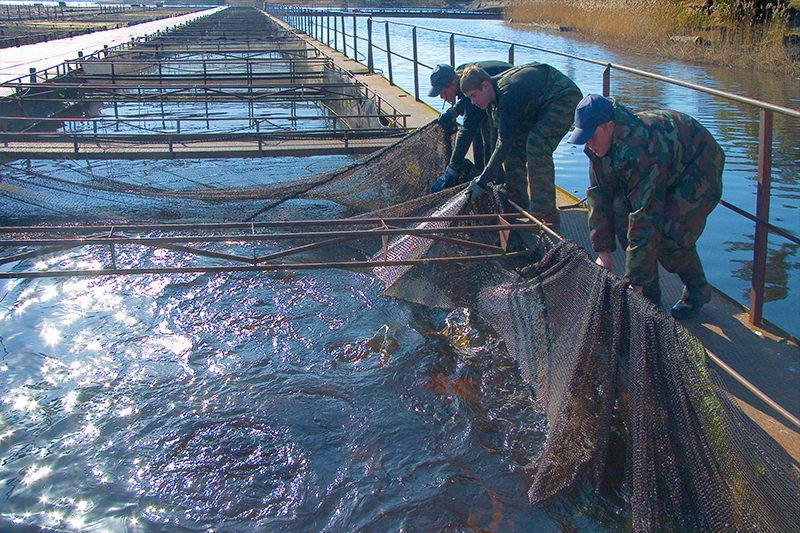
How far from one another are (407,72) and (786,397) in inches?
740

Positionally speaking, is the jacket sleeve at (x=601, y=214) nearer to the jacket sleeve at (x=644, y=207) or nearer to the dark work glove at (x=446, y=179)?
the jacket sleeve at (x=644, y=207)

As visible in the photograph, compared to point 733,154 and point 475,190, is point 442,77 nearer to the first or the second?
point 475,190

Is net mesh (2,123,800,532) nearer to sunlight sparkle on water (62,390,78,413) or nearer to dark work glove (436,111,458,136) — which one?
dark work glove (436,111,458,136)

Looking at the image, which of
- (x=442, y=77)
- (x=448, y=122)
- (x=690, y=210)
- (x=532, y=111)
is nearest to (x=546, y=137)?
(x=532, y=111)

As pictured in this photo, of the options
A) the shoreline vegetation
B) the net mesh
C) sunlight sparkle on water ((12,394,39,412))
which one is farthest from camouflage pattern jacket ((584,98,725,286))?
the shoreline vegetation

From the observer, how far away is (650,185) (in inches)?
118

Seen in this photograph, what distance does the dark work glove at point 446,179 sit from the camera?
5289 millimetres

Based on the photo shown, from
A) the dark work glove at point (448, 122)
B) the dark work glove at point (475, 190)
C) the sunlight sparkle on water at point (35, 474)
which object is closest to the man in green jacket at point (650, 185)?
the dark work glove at point (475, 190)

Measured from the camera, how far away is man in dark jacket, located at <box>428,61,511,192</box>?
482 centimetres

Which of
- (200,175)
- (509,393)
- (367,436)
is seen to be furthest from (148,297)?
(200,175)

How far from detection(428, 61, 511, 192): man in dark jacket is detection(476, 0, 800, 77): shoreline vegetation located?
15.5m

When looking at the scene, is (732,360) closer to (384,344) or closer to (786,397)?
(786,397)

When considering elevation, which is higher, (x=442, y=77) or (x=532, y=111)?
(x=442, y=77)

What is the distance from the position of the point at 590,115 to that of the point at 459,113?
268 centimetres
